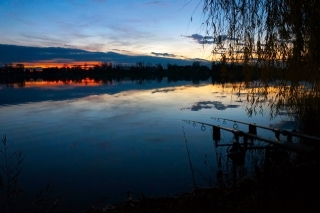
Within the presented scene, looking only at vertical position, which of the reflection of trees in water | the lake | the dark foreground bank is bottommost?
the lake

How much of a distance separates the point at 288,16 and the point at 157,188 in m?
5.16

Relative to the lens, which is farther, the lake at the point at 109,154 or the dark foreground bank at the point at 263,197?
the lake at the point at 109,154

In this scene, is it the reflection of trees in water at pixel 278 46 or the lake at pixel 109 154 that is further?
the lake at pixel 109 154

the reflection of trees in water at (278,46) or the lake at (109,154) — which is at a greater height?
the reflection of trees in water at (278,46)

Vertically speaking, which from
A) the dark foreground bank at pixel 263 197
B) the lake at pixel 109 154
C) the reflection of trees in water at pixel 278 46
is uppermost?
the reflection of trees in water at pixel 278 46

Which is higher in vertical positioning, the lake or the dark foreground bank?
the dark foreground bank

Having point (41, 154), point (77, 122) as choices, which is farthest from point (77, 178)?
point (77, 122)

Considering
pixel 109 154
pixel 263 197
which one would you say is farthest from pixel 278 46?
pixel 109 154

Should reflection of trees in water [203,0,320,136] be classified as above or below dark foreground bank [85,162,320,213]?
above

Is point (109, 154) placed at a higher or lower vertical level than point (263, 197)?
lower

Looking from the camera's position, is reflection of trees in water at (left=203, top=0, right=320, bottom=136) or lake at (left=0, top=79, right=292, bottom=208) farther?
lake at (left=0, top=79, right=292, bottom=208)

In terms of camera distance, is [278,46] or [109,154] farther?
[109,154]

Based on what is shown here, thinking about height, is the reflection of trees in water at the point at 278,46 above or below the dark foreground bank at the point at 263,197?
above

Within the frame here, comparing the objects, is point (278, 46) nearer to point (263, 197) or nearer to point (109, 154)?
point (263, 197)
